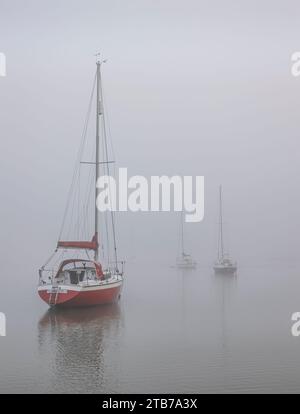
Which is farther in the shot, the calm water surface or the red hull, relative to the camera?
the red hull

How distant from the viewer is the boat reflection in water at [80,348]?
15.3 meters

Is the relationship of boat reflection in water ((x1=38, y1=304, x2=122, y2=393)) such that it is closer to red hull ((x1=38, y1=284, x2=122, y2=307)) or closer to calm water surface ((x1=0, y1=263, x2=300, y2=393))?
calm water surface ((x1=0, y1=263, x2=300, y2=393))

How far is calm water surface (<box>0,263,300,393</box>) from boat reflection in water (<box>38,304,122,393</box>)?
0.10ft

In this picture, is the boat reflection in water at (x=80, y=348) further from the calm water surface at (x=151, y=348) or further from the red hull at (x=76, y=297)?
the red hull at (x=76, y=297)

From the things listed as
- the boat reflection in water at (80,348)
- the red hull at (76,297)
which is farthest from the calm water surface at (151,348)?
the red hull at (76,297)

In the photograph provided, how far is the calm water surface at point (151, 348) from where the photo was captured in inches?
601

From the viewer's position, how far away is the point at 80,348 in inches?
791

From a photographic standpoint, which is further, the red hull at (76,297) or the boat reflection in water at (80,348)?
the red hull at (76,297)

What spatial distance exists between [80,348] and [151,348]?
8.98ft

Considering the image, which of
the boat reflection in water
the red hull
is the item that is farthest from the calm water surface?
the red hull

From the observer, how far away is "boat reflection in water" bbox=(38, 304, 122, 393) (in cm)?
1533

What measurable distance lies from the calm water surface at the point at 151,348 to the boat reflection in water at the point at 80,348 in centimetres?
3

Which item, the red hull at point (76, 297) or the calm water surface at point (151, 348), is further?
the red hull at point (76, 297)
